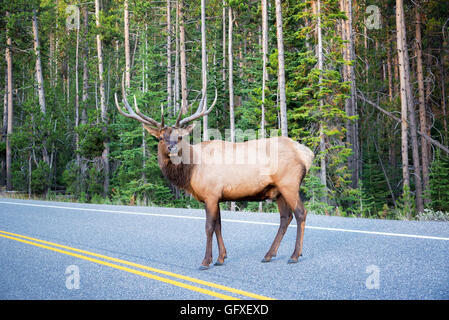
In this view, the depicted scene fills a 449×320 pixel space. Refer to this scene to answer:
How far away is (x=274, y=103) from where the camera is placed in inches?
769

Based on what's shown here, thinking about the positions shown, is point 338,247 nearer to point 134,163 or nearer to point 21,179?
point 134,163

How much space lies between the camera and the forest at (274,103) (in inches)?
658

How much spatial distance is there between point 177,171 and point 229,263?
1526 mm

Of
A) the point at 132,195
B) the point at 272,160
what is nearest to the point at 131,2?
the point at 132,195

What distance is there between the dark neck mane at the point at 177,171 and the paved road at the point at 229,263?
3.83ft

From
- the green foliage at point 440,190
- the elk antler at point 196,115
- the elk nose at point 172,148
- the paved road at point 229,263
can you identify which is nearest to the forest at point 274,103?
the green foliage at point 440,190

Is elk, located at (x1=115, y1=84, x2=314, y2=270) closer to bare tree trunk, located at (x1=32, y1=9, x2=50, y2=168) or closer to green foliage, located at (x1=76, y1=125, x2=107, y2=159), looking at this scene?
green foliage, located at (x1=76, y1=125, x2=107, y2=159)

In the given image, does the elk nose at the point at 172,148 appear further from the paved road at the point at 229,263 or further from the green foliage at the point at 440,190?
the green foliage at the point at 440,190

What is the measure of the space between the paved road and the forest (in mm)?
4548

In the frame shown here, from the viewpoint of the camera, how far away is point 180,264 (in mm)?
5777

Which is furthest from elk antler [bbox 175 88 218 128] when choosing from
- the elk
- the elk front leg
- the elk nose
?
the elk front leg

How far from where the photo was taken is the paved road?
4.38 meters

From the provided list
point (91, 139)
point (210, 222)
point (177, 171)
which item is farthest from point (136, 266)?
point (91, 139)
